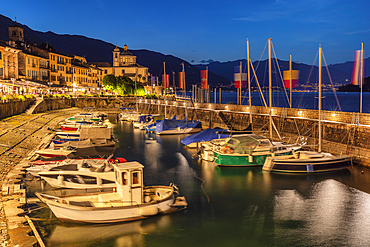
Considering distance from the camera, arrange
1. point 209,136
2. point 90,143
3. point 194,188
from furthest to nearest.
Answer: point 209,136, point 90,143, point 194,188

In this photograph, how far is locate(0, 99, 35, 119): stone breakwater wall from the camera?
1984 inches

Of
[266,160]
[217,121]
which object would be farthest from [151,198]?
[217,121]

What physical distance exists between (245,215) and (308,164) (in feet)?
38.9

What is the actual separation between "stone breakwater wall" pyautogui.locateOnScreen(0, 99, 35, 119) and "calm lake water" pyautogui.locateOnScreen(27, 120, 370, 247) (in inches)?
1179

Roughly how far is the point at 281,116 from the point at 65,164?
29577mm

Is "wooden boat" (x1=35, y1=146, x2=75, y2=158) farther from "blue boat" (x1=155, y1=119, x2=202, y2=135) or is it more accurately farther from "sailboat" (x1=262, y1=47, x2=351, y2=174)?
"blue boat" (x1=155, y1=119, x2=202, y2=135)

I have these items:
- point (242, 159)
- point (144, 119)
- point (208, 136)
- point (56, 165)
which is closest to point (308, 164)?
point (242, 159)

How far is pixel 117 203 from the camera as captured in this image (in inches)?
717

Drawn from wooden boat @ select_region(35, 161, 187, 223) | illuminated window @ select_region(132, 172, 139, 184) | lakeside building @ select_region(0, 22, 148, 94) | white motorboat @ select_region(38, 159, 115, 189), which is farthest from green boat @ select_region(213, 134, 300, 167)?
lakeside building @ select_region(0, 22, 148, 94)

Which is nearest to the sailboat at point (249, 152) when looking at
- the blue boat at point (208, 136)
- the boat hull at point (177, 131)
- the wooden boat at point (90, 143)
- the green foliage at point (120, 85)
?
the blue boat at point (208, 136)

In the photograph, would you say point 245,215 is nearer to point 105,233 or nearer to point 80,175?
point 105,233

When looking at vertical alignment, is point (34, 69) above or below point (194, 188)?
above

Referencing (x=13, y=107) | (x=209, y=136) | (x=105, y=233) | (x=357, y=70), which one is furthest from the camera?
(x=13, y=107)

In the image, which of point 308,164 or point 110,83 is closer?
point 308,164
